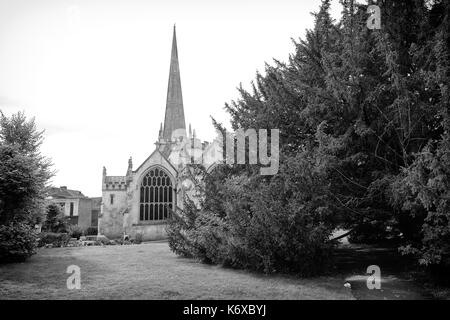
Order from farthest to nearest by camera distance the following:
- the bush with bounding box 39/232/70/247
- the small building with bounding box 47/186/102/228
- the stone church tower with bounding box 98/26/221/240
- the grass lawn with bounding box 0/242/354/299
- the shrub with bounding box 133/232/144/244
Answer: the small building with bounding box 47/186/102/228, the stone church tower with bounding box 98/26/221/240, the shrub with bounding box 133/232/144/244, the bush with bounding box 39/232/70/247, the grass lawn with bounding box 0/242/354/299

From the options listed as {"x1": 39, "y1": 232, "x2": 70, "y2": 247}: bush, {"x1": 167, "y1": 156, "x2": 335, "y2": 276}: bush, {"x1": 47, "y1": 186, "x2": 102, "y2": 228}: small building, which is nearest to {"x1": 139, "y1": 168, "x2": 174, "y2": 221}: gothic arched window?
{"x1": 39, "y1": 232, "x2": 70, "y2": 247}: bush

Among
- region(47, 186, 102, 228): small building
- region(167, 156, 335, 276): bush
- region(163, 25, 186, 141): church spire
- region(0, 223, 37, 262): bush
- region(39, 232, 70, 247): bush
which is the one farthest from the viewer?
region(47, 186, 102, 228): small building

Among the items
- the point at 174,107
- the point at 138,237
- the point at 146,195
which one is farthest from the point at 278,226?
the point at 174,107

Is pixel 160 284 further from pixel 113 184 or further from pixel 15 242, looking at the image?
pixel 113 184

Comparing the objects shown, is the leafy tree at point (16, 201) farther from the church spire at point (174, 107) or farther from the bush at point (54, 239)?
the church spire at point (174, 107)

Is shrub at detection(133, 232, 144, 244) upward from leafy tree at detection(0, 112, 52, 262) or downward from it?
downward

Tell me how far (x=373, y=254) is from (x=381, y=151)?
6.43 m

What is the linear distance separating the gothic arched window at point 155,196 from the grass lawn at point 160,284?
24.6 metres

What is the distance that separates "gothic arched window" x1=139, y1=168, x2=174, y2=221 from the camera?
118 ft

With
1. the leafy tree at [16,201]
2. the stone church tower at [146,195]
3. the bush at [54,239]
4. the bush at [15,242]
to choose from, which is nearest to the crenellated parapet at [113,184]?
the stone church tower at [146,195]

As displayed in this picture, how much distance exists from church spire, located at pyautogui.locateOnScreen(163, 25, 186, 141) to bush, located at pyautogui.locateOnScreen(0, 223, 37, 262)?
33220 mm

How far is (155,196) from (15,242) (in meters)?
24.2

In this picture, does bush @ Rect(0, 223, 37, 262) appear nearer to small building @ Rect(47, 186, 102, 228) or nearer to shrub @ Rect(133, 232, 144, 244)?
shrub @ Rect(133, 232, 144, 244)

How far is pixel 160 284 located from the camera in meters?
8.37
